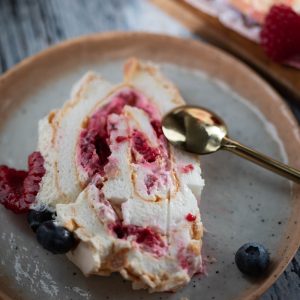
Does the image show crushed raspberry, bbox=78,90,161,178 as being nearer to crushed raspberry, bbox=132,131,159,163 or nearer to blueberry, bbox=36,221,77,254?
crushed raspberry, bbox=132,131,159,163

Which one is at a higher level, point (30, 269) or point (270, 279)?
point (30, 269)

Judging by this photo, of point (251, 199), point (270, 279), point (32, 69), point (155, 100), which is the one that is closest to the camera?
point (270, 279)

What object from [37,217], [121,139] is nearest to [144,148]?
[121,139]

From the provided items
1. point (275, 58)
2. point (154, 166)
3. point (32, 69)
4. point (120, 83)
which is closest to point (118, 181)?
point (154, 166)

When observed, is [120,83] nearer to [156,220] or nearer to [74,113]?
[74,113]

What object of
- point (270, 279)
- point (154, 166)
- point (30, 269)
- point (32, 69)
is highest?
point (32, 69)

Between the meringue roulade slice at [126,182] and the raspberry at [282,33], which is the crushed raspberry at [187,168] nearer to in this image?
the meringue roulade slice at [126,182]

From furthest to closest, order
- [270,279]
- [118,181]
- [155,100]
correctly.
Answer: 1. [155,100]
2. [118,181]
3. [270,279]

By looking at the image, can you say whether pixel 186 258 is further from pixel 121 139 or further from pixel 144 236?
pixel 121 139
